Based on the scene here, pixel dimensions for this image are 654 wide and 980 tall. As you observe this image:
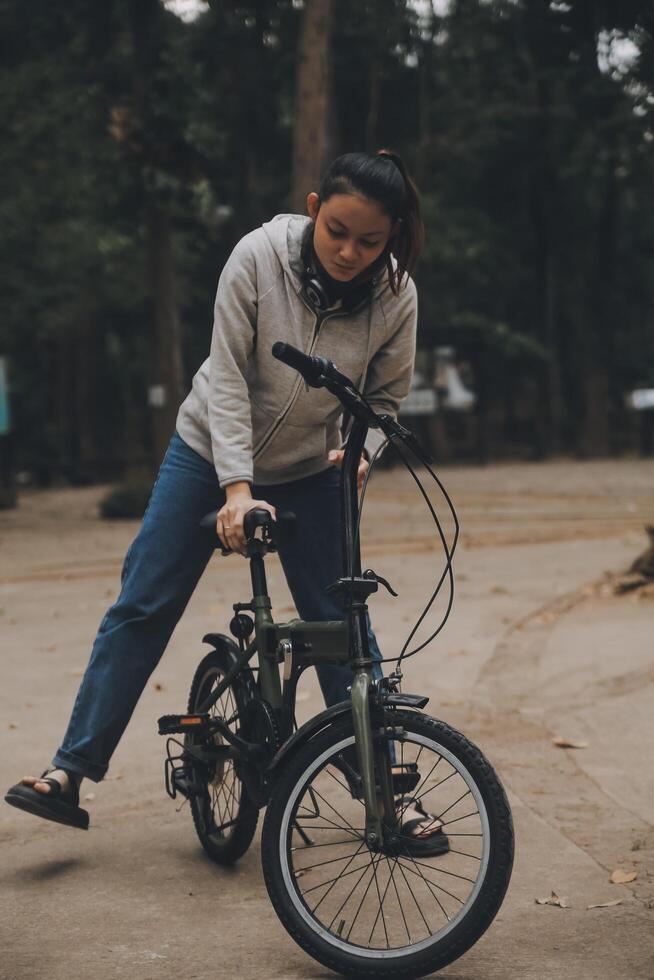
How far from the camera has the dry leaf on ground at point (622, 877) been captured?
3641mm

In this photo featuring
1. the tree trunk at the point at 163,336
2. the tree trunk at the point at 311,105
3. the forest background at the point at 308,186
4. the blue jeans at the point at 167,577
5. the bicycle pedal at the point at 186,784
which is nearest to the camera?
the blue jeans at the point at 167,577

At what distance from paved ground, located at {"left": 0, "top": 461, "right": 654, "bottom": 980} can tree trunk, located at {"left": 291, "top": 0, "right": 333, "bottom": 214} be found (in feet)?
16.5

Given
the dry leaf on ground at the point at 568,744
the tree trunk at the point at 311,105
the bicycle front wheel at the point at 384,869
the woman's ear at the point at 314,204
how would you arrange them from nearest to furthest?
the bicycle front wheel at the point at 384,869 → the woman's ear at the point at 314,204 → the dry leaf on ground at the point at 568,744 → the tree trunk at the point at 311,105

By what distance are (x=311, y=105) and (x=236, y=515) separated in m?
12.2

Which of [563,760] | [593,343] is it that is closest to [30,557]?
[563,760]

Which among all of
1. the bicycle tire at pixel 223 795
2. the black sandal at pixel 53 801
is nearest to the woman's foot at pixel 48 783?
the black sandal at pixel 53 801

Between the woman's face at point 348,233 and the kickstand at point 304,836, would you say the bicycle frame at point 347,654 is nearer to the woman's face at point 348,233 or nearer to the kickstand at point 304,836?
the kickstand at point 304,836

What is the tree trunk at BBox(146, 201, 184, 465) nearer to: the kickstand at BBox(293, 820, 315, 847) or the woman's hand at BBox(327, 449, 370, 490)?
the woman's hand at BBox(327, 449, 370, 490)

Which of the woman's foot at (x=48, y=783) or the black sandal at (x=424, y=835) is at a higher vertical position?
the woman's foot at (x=48, y=783)

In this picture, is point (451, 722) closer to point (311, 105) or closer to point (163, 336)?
point (311, 105)

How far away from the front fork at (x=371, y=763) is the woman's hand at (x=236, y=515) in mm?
453

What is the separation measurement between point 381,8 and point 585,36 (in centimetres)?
751

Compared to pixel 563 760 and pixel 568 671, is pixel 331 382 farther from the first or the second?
pixel 568 671

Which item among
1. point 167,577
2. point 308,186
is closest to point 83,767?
point 167,577
